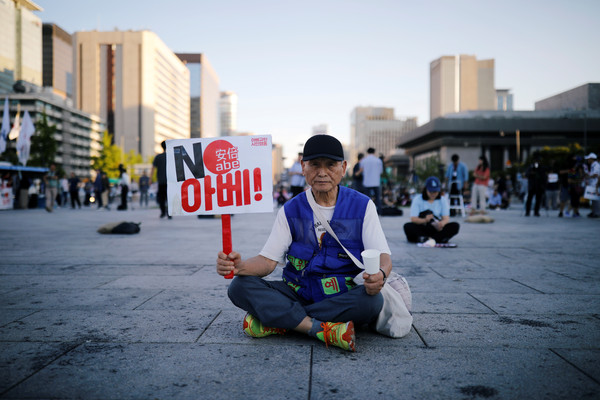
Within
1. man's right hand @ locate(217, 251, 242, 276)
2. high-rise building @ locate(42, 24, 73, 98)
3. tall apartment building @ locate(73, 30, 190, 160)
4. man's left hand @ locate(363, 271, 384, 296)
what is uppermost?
high-rise building @ locate(42, 24, 73, 98)

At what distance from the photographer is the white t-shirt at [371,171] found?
489 inches

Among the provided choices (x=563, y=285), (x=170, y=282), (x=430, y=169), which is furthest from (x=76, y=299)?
(x=430, y=169)

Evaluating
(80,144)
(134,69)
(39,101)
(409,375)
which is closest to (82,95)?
(134,69)

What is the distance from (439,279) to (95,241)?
5998 mm

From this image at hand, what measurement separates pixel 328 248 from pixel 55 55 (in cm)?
15205

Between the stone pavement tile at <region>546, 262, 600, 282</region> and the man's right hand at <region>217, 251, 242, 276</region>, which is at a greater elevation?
the man's right hand at <region>217, 251, 242, 276</region>

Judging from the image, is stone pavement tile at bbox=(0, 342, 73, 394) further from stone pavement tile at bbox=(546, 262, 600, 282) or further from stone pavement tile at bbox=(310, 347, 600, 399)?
stone pavement tile at bbox=(546, 262, 600, 282)

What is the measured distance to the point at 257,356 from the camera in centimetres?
235

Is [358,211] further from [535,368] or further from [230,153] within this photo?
[535,368]

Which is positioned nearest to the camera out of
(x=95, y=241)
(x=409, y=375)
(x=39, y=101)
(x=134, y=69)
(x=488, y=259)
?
(x=409, y=375)

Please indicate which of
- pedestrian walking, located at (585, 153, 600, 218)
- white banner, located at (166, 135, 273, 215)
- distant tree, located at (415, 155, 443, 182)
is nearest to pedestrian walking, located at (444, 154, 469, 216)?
pedestrian walking, located at (585, 153, 600, 218)

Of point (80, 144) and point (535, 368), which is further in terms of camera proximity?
point (80, 144)

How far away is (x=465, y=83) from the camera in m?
159

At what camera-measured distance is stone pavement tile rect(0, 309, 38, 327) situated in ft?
9.72
